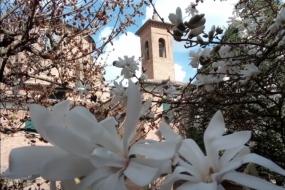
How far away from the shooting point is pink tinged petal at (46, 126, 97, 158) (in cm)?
28

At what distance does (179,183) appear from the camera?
334mm

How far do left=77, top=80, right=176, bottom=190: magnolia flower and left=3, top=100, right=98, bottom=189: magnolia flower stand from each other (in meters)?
0.01

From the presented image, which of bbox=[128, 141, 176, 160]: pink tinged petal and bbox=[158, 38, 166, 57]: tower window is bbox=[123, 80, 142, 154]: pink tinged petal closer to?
bbox=[128, 141, 176, 160]: pink tinged petal

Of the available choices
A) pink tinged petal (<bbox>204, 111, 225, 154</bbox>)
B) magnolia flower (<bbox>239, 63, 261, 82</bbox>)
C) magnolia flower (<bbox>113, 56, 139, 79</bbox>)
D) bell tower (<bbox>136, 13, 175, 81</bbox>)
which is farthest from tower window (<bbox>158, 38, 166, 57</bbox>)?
pink tinged petal (<bbox>204, 111, 225, 154</bbox>)

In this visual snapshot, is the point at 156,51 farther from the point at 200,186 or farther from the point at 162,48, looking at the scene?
the point at 200,186

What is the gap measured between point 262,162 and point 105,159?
0.47ft

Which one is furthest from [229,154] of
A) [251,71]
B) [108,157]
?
[251,71]

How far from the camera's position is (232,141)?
1.04 feet

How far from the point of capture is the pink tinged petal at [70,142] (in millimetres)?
280

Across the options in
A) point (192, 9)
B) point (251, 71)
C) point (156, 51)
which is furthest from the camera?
point (156, 51)

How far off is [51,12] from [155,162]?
3334mm

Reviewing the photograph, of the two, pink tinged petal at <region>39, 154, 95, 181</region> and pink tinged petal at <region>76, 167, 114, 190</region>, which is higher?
pink tinged petal at <region>39, 154, 95, 181</region>

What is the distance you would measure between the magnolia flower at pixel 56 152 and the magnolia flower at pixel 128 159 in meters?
0.01

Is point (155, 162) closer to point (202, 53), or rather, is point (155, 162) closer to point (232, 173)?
point (232, 173)
